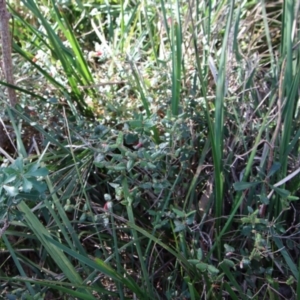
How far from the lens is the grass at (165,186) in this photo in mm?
1219

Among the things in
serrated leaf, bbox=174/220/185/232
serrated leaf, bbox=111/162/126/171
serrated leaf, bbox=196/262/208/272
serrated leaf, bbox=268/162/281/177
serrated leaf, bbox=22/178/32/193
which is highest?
serrated leaf, bbox=22/178/32/193

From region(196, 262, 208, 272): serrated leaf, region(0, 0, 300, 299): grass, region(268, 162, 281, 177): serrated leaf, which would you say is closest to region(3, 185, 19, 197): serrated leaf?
region(0, 0, 300, 299): grass

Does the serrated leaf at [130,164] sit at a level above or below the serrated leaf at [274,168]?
above

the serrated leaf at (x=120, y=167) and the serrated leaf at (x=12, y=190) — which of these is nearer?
the serrated leaf at (x=12, y=190)

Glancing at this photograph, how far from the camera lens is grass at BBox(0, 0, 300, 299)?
1.22 metres

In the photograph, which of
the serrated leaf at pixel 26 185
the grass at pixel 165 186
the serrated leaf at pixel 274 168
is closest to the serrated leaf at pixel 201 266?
the grass at pixel 165 186

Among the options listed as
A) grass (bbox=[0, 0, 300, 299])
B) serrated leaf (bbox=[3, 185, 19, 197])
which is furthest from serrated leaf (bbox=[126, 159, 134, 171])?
serrated leaf (bbox=[3, 185, 19, 197])

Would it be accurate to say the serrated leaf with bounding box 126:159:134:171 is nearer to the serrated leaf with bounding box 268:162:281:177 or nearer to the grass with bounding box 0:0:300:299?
the grass with bounding box 0:0:300:299

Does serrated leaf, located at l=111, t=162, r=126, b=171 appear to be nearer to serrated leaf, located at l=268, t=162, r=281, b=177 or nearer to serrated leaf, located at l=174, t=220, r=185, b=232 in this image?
serrated leaf, located at l=174, t=220, r=185, b=232

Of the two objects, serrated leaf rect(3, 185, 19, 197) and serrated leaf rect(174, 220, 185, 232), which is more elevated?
serrated leaf rect(3, 185, 19, 197)

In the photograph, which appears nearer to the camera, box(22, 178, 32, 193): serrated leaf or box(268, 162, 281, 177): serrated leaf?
box(22, 178, 32, 193): serrated leaf

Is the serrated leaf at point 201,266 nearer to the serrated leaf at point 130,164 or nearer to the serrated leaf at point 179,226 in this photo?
the serrated leaf at point 179,226

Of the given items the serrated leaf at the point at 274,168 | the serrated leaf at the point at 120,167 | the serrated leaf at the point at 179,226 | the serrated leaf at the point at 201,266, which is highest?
the serrated leaf at the point at 120,167

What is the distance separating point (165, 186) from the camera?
1.27 metres
